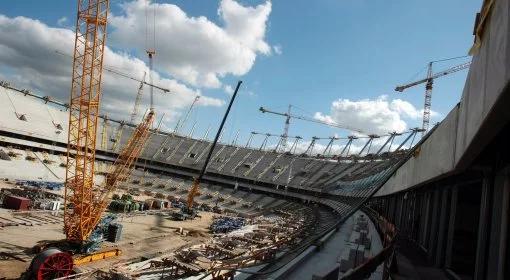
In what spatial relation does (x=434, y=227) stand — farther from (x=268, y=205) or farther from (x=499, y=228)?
(x=268, y=205)

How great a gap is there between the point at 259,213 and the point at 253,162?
3396 centimetres

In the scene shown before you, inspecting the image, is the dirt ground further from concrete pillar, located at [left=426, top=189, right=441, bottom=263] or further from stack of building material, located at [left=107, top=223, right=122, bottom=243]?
concrete pillar, located at [left=426, top=189, right=441, bottom=263]

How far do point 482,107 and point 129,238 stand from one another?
38.3 m

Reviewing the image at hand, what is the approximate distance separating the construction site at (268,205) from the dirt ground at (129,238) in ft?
0.53

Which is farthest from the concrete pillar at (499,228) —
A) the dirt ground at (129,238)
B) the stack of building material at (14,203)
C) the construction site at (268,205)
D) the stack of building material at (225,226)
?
the stack of building material at (14,203)

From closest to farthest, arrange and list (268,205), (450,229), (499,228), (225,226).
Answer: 1. (499,228)
2. (450,229)
3. (225,226)
4. (268,205)

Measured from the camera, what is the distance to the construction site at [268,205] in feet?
26.6

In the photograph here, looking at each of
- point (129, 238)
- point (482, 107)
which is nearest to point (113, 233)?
point (129, 238)

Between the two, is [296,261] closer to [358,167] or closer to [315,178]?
[358,167]

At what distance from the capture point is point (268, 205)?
3115 inches

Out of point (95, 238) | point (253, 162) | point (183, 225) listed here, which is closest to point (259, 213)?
point (183, 225)

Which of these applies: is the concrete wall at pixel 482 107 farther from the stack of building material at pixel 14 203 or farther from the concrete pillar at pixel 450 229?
the stack of building material at pixel 14 203

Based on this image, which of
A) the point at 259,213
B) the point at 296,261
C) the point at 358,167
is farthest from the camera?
the point at 358,167

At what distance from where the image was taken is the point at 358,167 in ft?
270
